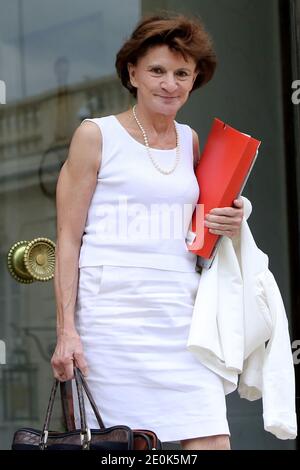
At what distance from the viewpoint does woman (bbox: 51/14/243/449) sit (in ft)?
8.36

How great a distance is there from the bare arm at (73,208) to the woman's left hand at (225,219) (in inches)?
12.4

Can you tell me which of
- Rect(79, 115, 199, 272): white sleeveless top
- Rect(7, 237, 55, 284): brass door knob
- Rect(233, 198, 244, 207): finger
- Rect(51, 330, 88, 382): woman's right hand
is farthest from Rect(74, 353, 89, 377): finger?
Rect(7, 237, 55, 284): brass door knob

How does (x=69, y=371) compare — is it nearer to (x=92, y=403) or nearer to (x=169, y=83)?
(x=92, y=403)

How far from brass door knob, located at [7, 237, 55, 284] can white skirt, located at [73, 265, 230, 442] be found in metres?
0.96

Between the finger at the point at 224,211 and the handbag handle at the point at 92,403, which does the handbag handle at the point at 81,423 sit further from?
the finger at the point at 224,211

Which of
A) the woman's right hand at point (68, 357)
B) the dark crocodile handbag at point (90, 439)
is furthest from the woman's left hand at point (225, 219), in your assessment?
the dark crocodile handbag at point (90, 439)

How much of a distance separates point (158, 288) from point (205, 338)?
17cm

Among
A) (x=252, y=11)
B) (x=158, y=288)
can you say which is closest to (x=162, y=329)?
(x=158, y=288)

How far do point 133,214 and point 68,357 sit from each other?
40 centimetres

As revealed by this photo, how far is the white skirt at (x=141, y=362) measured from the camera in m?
2.54

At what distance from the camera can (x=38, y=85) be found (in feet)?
12.3
